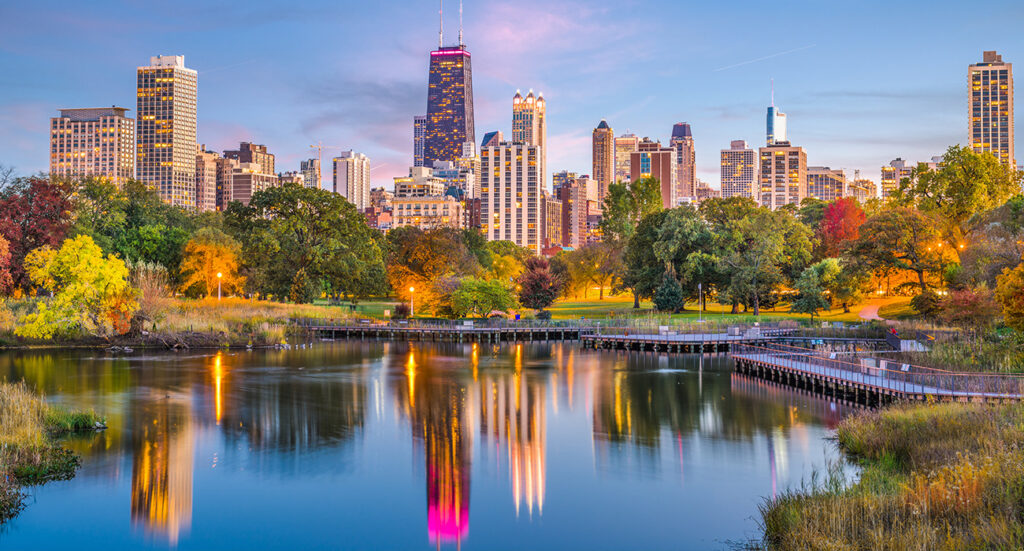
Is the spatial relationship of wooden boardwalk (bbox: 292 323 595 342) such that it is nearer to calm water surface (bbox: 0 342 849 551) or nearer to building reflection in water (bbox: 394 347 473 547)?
building reflection in water (bbox: 394 347 473 547)

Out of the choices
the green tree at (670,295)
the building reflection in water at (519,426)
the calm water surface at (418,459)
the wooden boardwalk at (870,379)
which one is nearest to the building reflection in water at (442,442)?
the calm water surface at (418,459)

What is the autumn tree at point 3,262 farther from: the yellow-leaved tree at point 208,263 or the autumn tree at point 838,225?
the autumn tree at point 838,225

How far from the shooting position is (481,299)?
68.6m

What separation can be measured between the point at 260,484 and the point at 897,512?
15951 mm

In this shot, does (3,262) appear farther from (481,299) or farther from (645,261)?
(645,261)

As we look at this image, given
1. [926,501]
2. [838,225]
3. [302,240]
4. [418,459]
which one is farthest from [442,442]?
[838,225]

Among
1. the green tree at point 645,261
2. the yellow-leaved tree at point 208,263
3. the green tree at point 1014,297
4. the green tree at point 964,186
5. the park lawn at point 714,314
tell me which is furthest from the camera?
the green tree at point 645,261

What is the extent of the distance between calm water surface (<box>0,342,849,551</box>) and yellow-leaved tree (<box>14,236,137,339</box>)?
7985 mm

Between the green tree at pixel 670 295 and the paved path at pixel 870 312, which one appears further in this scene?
the green tree at pixel 670 295

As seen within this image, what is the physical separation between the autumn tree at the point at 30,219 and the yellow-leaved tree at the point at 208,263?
686 inches

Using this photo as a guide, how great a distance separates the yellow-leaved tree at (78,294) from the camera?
49.2 metres

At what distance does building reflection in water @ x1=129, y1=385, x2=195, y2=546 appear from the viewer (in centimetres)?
1880

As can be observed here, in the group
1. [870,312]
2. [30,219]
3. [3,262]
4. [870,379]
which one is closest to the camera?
[870,379]

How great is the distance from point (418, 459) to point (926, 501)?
14.5 m
